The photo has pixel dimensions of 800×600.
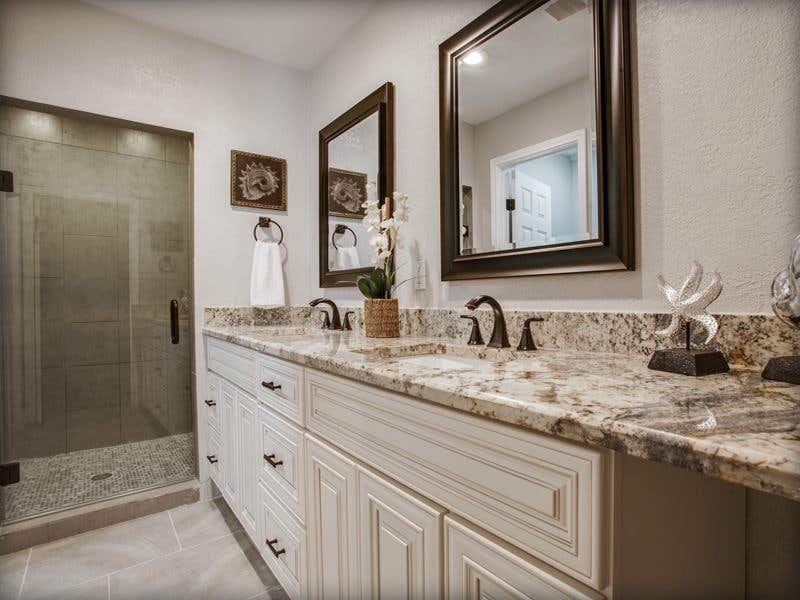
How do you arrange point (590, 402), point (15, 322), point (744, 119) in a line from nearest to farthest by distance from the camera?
1. point (590, 402)
2. point (744, 119)
3. point (15, 322)

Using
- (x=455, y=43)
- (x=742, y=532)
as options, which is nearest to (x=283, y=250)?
(x=455, y=43)

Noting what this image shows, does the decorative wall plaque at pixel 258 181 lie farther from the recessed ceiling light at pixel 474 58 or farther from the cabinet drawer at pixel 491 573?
the cabinet drawer at pixel 491 573

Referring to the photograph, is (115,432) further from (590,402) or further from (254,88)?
(590,402)

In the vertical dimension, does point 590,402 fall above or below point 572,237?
below

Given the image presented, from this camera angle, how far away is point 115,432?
7.18 feet

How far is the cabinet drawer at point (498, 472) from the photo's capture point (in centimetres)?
51

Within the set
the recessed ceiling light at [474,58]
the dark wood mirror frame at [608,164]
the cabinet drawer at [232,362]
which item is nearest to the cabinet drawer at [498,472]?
the dark wood mirror frame at [608,164]

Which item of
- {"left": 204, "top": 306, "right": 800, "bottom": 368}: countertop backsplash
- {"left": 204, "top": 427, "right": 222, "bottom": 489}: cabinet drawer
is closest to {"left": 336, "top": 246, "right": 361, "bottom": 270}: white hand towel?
{"left": 204, "top": 306, "right": 800, "bottom": 368}: countertop backsplash

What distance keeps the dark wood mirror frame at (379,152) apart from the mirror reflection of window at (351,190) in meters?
0.03

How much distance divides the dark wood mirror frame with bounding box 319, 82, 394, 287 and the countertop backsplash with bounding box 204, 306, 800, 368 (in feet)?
1.86

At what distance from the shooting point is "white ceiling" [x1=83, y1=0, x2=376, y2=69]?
6.37 ft

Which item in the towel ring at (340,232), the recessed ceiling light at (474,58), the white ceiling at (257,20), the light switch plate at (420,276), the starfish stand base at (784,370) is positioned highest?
the white ceiling at (257,20)

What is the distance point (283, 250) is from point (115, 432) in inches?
51.8

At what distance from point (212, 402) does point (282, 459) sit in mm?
936
